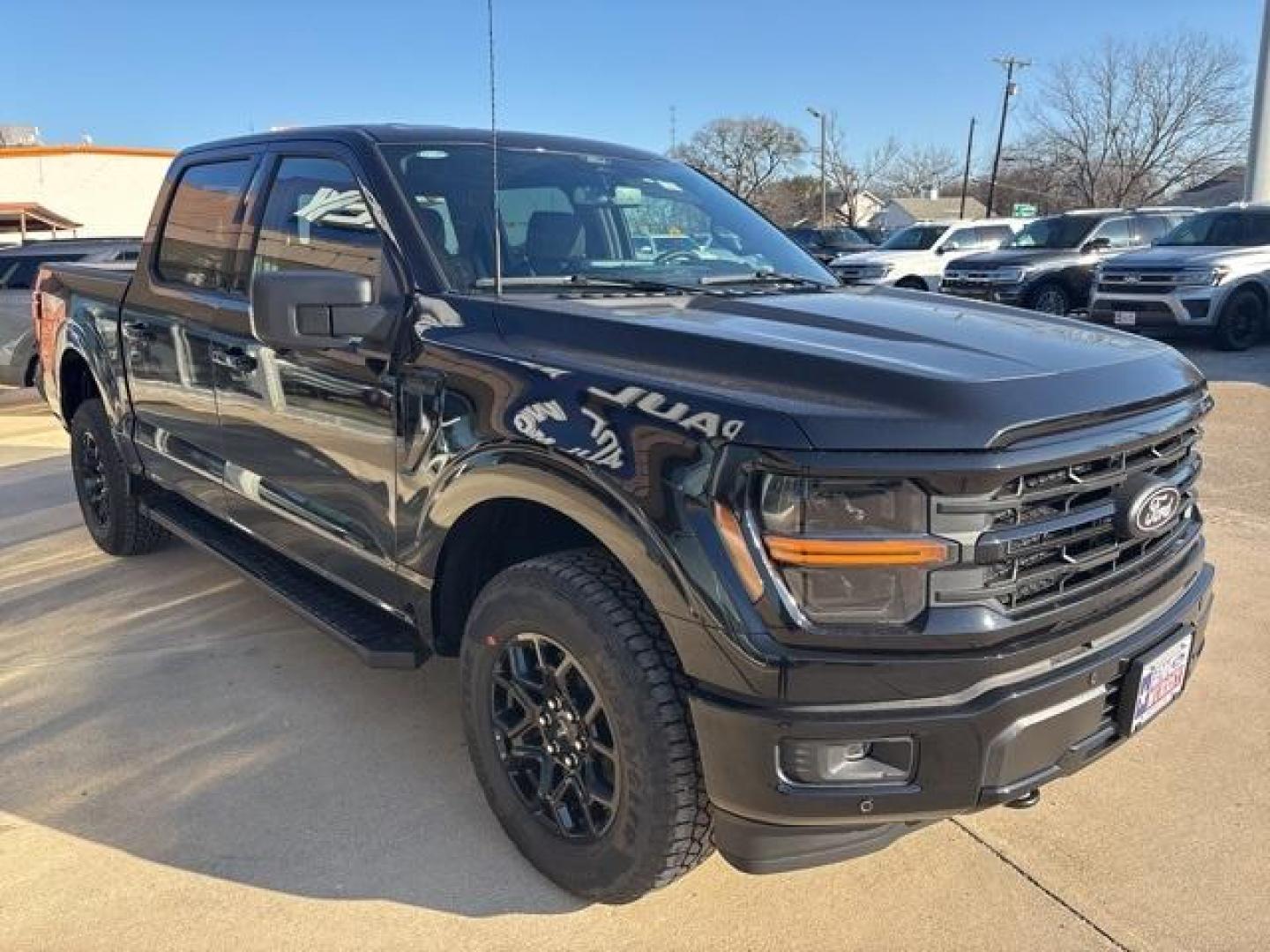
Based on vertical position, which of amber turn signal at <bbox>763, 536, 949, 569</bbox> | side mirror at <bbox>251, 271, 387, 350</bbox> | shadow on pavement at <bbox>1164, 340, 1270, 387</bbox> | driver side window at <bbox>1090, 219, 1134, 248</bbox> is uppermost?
driver side window at <bbox>1090, 219, 1134, 248</bbox>

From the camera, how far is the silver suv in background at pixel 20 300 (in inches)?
445

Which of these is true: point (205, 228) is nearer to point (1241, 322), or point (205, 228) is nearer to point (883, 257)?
point (1241, 322)

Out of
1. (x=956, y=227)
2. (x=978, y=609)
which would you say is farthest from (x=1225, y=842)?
(x=956, y=227)

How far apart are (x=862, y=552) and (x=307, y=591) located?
2260 mm

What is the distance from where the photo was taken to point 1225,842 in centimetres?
286

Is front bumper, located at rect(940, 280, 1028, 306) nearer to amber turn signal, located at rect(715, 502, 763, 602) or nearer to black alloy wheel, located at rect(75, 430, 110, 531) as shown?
black alloy wheel, located at rect(75, 430, 110, 531)

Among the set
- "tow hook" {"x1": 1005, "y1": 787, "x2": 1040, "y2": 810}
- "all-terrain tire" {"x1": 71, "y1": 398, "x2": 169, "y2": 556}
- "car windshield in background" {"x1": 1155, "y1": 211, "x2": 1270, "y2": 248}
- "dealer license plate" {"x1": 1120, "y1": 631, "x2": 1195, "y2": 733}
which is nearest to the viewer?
"tow hook" {"x1": 1005, "y1": 787, "x2": 1040, "y2": 810}

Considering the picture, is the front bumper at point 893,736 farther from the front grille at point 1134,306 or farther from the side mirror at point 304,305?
the front grille at point 1134,306

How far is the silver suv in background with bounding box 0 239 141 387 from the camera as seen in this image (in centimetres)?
1130

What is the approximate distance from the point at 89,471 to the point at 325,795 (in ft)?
10.2

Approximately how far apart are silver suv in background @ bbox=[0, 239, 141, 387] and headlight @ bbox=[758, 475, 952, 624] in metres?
10.6

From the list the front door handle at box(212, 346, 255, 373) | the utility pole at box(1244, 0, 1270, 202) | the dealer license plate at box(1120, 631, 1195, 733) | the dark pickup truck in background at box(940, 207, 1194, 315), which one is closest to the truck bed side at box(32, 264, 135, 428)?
the front door handle at box(212, 346, 255, 373)

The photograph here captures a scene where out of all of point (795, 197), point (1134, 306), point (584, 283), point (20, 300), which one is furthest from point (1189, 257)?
point (795, 197)

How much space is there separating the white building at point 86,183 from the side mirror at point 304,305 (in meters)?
32.7
